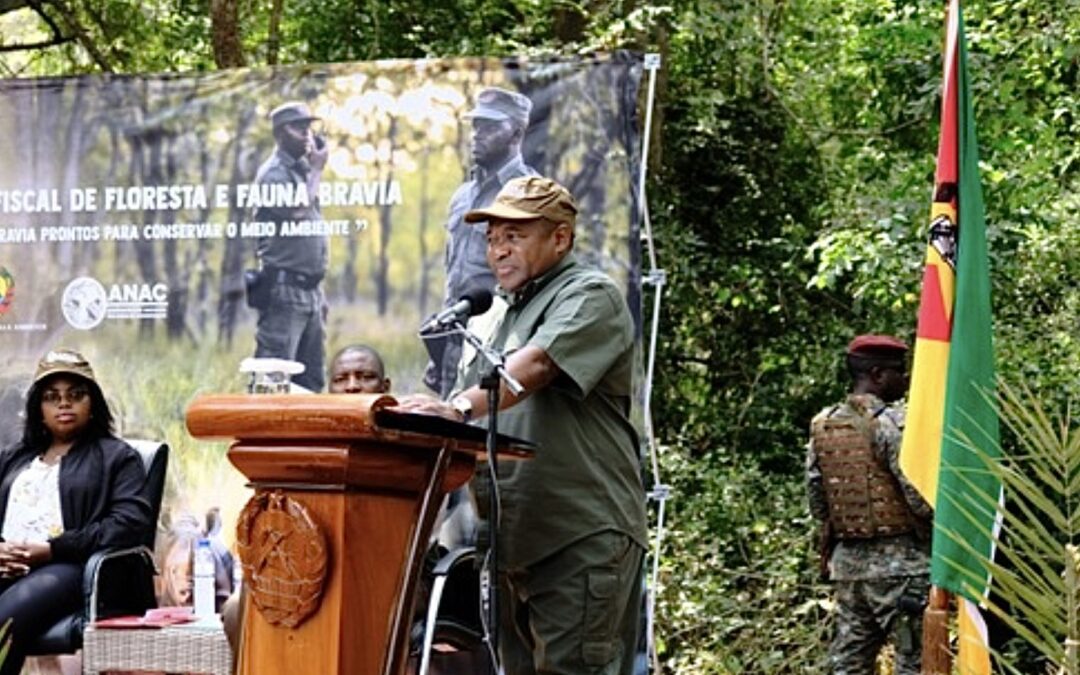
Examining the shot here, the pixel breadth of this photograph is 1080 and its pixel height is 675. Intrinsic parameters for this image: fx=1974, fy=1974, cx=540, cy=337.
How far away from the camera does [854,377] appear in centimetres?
646

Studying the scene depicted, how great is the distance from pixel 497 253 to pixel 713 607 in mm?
4912

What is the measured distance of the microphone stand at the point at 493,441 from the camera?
3.18 m

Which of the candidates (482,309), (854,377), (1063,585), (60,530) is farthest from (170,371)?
(1063,585)

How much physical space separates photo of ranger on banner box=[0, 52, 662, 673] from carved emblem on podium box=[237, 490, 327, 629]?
10.8 ft

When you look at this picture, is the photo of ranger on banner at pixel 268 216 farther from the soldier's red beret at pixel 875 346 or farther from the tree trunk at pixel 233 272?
the soldier's red beret at pixel 875 346

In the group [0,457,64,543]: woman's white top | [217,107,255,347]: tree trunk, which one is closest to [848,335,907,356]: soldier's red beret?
[217,107,255,347]: tree trunk

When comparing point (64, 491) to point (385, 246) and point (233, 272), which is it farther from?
point (385, 246)

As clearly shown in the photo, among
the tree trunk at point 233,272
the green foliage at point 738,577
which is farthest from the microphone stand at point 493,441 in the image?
the green foliage at point 738,577

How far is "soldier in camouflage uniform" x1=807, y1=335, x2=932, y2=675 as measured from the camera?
6.29 m

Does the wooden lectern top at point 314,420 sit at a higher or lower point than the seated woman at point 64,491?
higher

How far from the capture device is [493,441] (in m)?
3.15

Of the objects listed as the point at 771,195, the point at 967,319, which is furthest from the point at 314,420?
the point at 771,195

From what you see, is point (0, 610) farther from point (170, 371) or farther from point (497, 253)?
point (497, 253)

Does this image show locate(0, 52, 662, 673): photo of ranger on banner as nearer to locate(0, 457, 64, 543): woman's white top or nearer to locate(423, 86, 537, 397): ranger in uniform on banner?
locate(423, 86, 537, 397): ranger in uniform on banner
